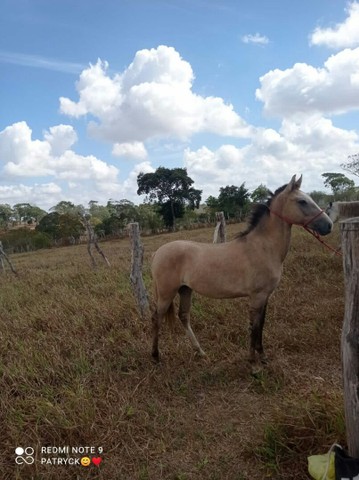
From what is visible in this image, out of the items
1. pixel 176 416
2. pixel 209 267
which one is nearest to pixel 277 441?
pixel 176 416

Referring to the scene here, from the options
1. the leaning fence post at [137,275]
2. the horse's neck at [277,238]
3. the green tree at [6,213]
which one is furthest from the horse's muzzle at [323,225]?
the green tree at [6,213]

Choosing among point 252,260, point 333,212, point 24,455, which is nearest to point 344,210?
point 333,212

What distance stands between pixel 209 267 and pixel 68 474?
2400 mm

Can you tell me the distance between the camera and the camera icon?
2.70m

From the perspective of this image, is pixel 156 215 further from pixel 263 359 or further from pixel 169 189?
pixel 263 359

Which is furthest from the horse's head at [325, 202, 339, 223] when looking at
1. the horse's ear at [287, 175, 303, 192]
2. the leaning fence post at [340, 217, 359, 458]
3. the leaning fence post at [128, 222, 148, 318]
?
the leaning fence post at [128, 222, 148, 318]

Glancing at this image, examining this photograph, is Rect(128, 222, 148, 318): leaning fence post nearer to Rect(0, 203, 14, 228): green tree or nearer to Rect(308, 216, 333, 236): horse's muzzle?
Rect(308, 216, 333, 236): horse's muzzle

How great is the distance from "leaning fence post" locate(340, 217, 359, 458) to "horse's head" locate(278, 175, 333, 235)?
1.66 meters

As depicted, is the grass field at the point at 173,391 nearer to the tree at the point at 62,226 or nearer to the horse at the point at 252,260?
the horse at the point at 252,260

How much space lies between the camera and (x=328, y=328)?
4.56 m

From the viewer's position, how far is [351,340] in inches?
81.0

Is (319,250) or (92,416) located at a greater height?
(319,250)

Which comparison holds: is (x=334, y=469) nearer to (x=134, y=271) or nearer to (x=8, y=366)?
(x=8, y=366)

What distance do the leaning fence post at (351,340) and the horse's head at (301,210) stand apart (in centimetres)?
166
